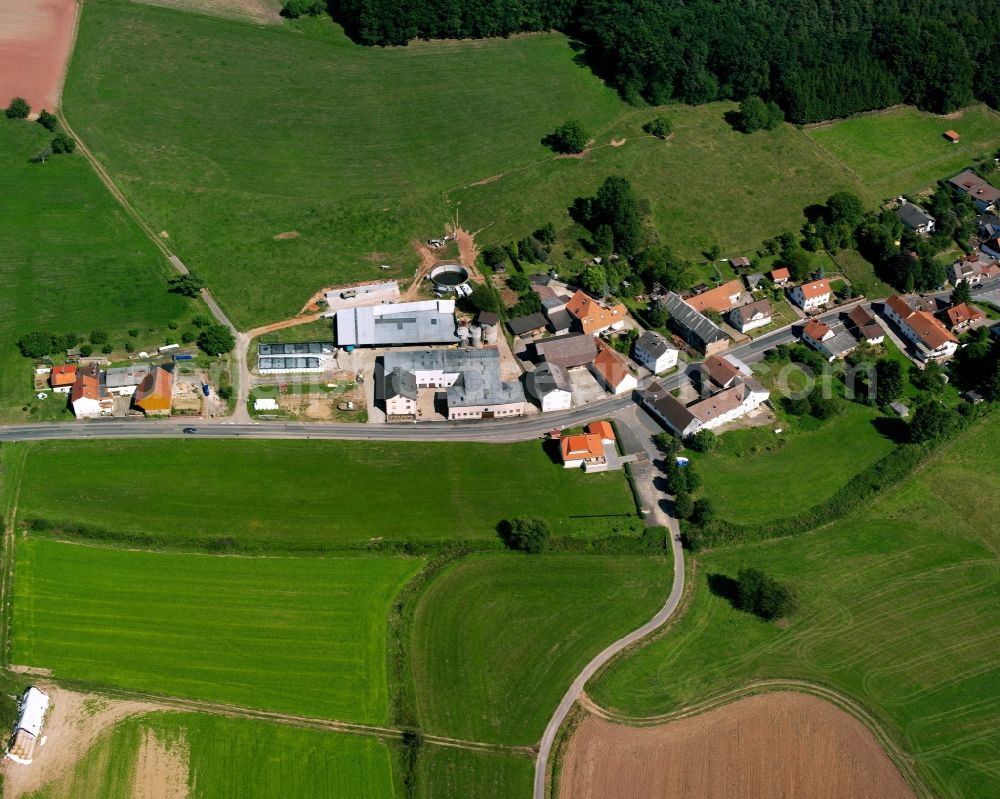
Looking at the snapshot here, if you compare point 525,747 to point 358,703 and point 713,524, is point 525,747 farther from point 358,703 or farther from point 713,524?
point 713,524

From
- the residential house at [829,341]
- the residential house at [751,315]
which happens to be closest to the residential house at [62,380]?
the residential house at [751,315]

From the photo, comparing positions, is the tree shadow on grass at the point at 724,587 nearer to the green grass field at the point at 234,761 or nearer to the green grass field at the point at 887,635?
the green grass field at the point at 887,635

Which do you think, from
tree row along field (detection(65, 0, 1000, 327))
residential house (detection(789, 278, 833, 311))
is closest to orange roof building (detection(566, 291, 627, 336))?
tree row along field (detection(65, 0, 1000, 327))

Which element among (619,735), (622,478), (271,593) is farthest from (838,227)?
(271,593)

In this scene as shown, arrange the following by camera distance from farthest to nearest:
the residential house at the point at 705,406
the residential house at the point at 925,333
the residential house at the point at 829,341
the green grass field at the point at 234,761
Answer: the residential house at the point at 925,333 < the residential house at the point at 829,341 < the residential house at the point at 705,406 < the green grass field at the point at 234,761

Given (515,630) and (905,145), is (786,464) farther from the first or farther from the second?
(905,145)

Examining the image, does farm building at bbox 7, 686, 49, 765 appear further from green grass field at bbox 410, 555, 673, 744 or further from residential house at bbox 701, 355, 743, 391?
residential house at bbox 701, 355, 743, 391
